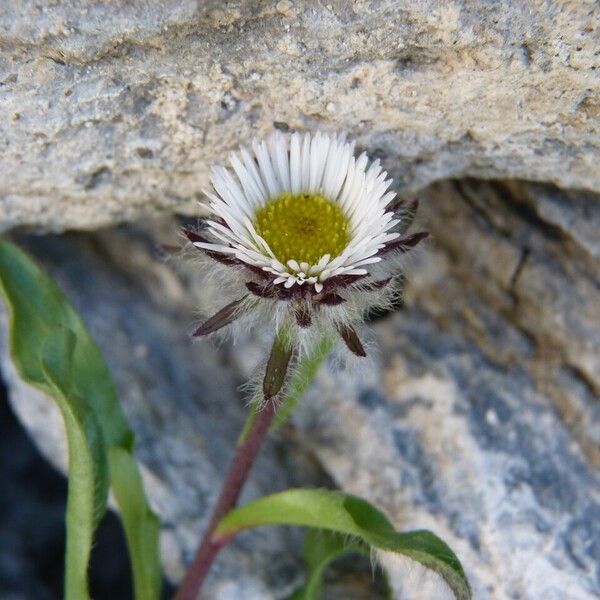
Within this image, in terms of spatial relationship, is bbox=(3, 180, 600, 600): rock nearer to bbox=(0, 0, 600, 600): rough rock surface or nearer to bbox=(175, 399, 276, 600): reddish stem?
bbox=(0, 0, 600, 600): rough rock surface

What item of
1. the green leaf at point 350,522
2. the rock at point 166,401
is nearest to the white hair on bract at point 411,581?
the green leaf at point 350,522

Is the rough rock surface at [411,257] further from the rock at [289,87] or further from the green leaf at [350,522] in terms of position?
the green leaf at [350,522]

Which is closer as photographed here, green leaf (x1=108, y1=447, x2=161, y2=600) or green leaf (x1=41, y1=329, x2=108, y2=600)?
green leaf (x1=41, y1=329, x2=108, y2=600)

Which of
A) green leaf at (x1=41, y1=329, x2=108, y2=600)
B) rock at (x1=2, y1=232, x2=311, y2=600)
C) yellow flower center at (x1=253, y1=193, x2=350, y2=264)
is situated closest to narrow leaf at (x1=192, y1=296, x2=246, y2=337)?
yellow flower center at (x1=253, y1=193, x2=350, y2=264)

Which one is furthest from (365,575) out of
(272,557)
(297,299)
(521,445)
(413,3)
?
(413,3)

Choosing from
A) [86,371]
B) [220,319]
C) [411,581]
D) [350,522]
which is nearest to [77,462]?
[86,371]

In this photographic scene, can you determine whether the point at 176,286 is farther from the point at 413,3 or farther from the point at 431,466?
the point at 413,3
